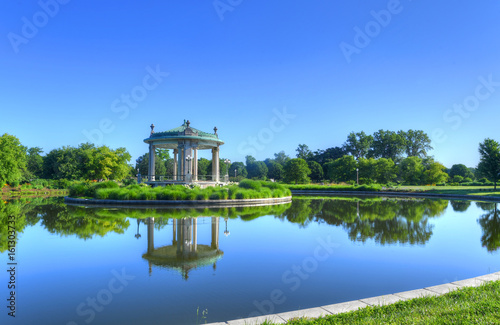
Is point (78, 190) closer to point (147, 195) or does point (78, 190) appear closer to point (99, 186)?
point (99, 186)

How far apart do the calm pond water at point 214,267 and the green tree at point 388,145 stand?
63.9 m

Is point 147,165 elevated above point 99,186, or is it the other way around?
point 147,165

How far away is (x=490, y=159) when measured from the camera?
1367 inches

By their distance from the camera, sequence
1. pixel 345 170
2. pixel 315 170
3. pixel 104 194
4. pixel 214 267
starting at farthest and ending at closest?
pixel 315 170 < pixel 345 170 < pixel 104 194 < pixel 214 267

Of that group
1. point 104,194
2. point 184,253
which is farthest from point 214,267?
point 104,194

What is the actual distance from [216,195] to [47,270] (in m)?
14.9

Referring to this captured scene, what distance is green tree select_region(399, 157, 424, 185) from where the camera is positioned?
56375mm

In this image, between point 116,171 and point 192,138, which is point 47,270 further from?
point 116,171

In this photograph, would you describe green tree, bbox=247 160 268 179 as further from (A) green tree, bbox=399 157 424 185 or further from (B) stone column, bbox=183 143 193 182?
(B) stone column, bbox=183 143 193 182

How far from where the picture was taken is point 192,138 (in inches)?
1129

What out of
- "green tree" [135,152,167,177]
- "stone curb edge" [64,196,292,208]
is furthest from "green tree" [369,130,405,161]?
"stone curb edge" [64,196,292,208]

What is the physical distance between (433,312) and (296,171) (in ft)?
160

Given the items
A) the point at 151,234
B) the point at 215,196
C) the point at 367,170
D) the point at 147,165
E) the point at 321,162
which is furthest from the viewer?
the point at 321,162

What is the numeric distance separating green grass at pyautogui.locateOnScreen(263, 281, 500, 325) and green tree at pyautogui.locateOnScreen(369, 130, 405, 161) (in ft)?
239
